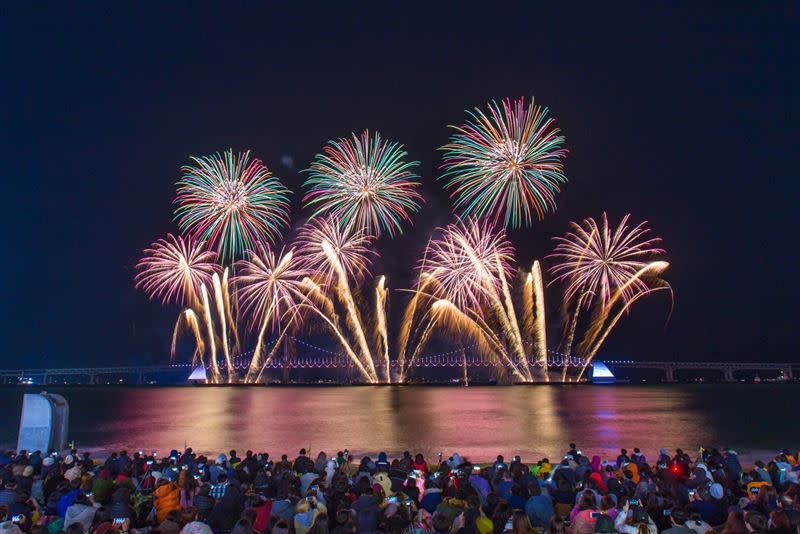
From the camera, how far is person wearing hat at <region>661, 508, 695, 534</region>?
9.34m

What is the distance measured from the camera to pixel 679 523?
9.80m

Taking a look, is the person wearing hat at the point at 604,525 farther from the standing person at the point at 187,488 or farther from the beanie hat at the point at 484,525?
the standing person at the point at 187,488

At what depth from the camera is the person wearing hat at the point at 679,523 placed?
9.34 meters

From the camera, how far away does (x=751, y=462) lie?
76.5ft

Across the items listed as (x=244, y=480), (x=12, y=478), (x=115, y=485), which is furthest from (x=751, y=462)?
(x=12, y=478)

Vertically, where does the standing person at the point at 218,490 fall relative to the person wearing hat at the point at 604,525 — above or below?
above

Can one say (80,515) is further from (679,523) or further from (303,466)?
(679,523)

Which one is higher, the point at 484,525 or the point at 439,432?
the point at 484,525

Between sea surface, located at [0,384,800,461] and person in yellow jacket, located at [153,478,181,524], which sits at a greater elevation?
person in yellow jacket, located at [153,478,181,524]

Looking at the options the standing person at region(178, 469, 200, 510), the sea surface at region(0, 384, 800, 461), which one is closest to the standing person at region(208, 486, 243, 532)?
the standing person at region(178, 469, 200, 510)

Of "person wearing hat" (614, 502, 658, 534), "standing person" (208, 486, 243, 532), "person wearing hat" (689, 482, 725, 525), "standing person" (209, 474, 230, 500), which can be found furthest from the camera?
"standing person" (209, 474, 230, 500)

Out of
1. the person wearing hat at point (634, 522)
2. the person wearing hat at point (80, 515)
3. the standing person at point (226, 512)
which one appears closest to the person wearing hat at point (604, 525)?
the person wearing hat at point (634, 522)

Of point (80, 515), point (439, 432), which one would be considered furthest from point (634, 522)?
point (439, 432)

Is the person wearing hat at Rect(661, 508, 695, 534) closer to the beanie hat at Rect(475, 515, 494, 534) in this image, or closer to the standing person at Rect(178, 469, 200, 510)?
the beanie hat at Rect(475, 515, 494, 534)
